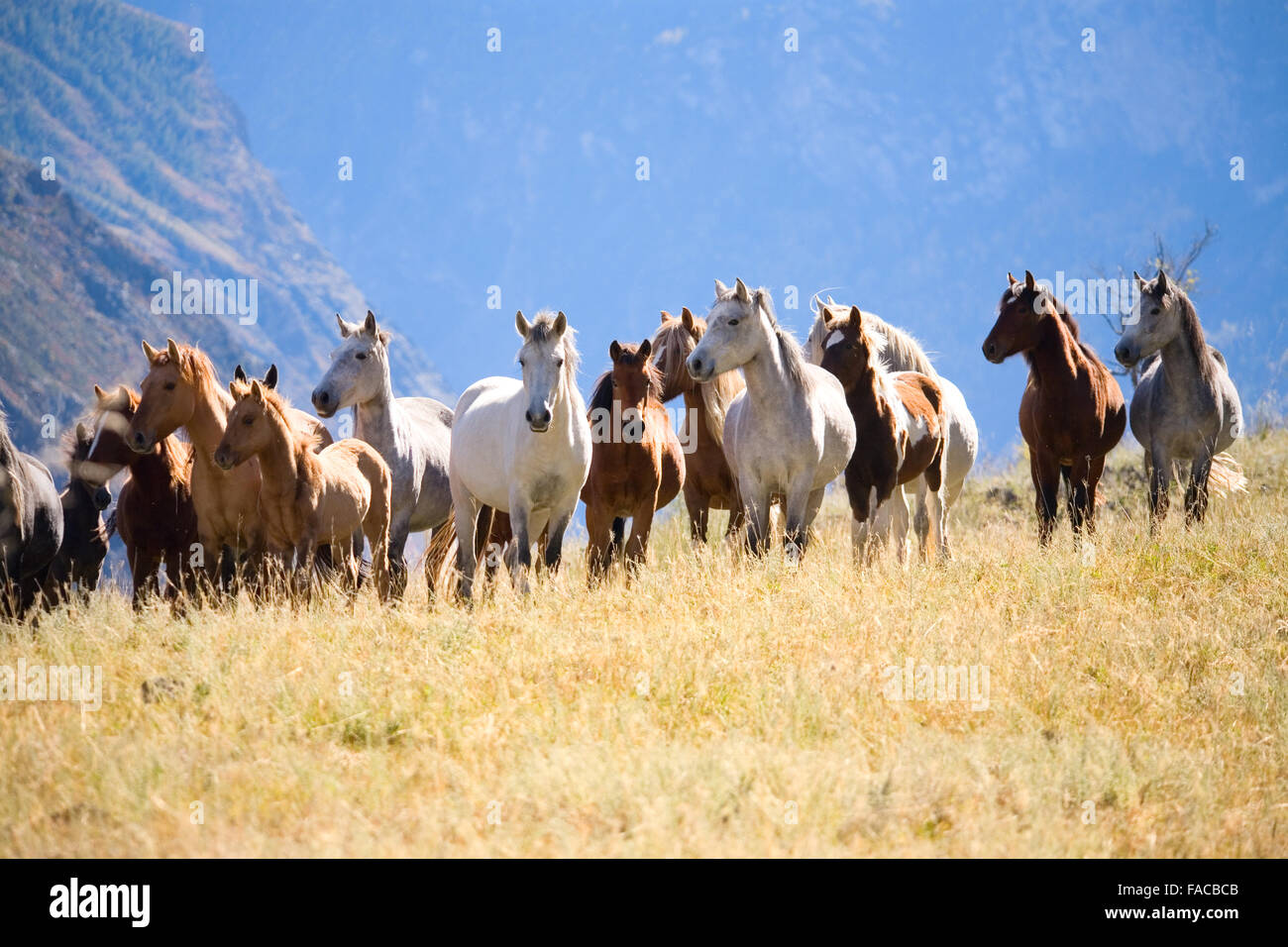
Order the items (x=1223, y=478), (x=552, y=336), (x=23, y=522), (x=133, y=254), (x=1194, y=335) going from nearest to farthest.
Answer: (x=552, y=336) < (x=23, y=522) < (x=1194, y=335) < (x=1223, y=478) < (x=133, y=254)

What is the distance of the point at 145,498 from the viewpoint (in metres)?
9.31

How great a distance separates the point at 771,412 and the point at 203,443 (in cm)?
441

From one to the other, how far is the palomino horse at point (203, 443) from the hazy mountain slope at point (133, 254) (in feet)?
228

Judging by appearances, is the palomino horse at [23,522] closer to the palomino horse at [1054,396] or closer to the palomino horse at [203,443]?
the palomino horse at [203,443]

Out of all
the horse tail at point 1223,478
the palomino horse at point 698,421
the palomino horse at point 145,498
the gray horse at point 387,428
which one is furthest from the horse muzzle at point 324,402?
the horse tail at point 1223,478

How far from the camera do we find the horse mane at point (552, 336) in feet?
27.4

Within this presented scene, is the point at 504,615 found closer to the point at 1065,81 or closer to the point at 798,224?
the point at 798,224

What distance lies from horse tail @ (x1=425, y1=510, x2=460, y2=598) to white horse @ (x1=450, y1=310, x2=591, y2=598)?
643mm

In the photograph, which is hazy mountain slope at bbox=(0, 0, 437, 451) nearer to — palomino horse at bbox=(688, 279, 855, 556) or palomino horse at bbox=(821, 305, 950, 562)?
palomino horse at bbox=(821, 305, 950, 562)

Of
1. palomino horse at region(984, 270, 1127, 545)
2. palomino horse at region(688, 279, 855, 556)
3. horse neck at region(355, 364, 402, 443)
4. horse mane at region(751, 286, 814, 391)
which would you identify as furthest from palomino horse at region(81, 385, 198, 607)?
palomino horse at region(984, 270, 1127, 545)

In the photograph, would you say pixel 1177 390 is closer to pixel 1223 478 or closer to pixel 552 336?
pixel 1223 478

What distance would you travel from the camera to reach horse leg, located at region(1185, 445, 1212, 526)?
10.6m

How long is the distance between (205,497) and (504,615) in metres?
2.71

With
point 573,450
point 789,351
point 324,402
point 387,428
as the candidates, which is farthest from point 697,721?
point 387,428
